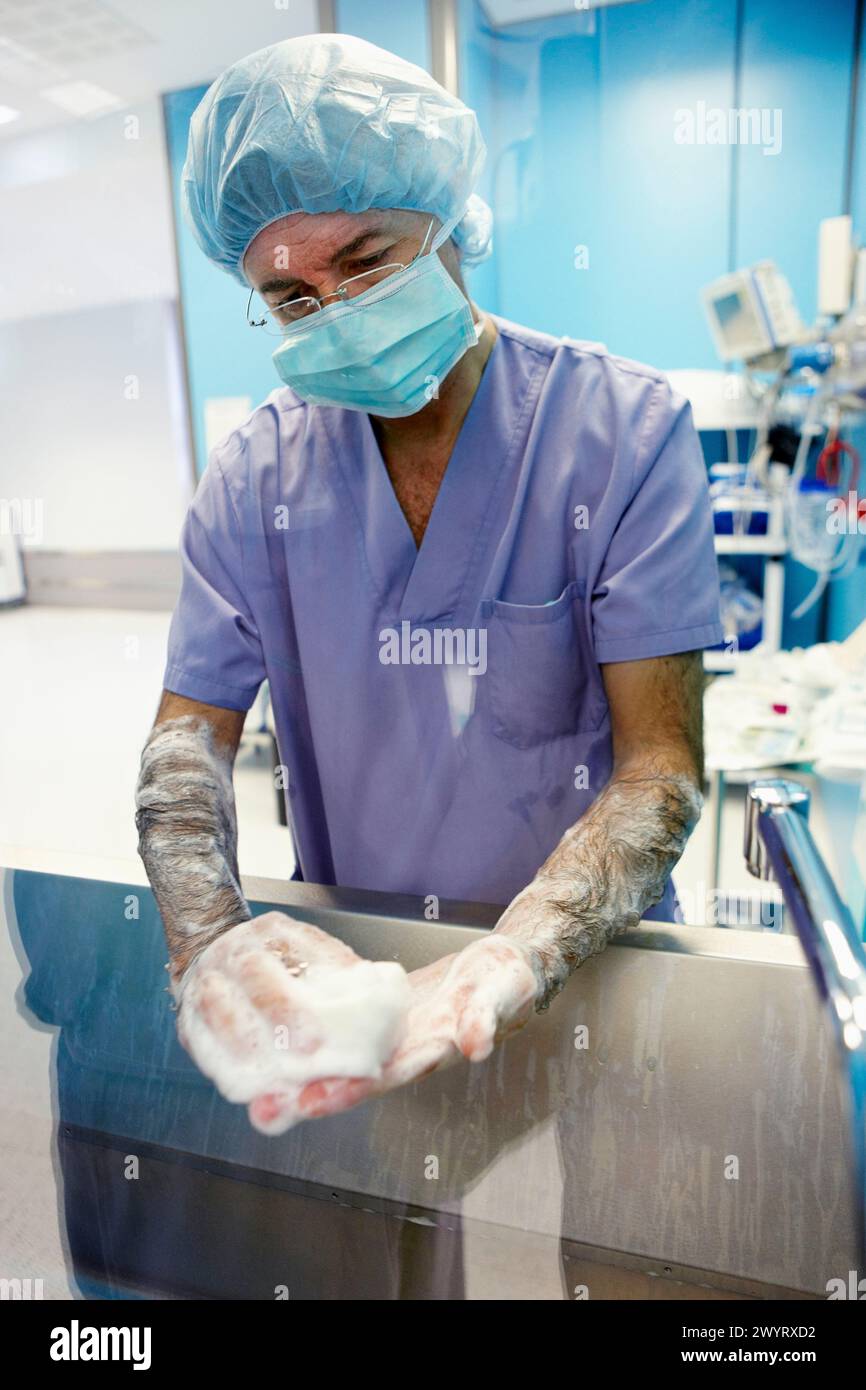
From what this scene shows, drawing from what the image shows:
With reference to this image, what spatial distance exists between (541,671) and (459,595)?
12 cm

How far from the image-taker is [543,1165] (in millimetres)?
629

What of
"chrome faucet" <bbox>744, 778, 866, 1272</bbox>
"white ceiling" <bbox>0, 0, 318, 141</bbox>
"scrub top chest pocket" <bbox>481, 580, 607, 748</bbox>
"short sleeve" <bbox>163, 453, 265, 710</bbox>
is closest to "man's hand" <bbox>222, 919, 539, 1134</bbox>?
"chrome faucet" <bbox>744, 778, 866, 1272</bbox>

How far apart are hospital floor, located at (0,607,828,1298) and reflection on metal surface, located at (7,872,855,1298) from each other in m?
0.05

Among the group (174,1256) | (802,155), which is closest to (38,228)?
(174,1256)

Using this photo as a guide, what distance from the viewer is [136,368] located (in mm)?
3834

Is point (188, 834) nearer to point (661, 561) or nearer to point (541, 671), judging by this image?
point (541, 671)

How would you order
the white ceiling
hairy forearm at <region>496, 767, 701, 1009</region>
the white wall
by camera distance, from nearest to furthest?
hairy forearm at <region>496, 767, 701, 1009</region> → the white ceiling → the white wall

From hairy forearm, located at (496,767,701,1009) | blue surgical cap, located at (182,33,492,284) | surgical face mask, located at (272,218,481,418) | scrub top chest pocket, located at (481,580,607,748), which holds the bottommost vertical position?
hairy forearm, located at (496,767,701,1009)

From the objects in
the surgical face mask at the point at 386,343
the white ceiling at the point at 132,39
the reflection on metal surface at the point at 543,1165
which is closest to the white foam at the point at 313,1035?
the reflection on metal surface at the point at 543,1165

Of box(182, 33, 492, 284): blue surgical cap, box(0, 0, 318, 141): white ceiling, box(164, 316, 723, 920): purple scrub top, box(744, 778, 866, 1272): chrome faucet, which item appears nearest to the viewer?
box(744, 778, 866, 1272): chrome faucet

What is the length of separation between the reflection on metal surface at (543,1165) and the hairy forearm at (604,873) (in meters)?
0.04

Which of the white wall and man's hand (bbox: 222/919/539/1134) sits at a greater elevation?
the white wall

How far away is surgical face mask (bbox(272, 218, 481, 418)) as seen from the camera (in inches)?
32.6

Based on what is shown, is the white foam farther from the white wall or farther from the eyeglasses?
the white wall
